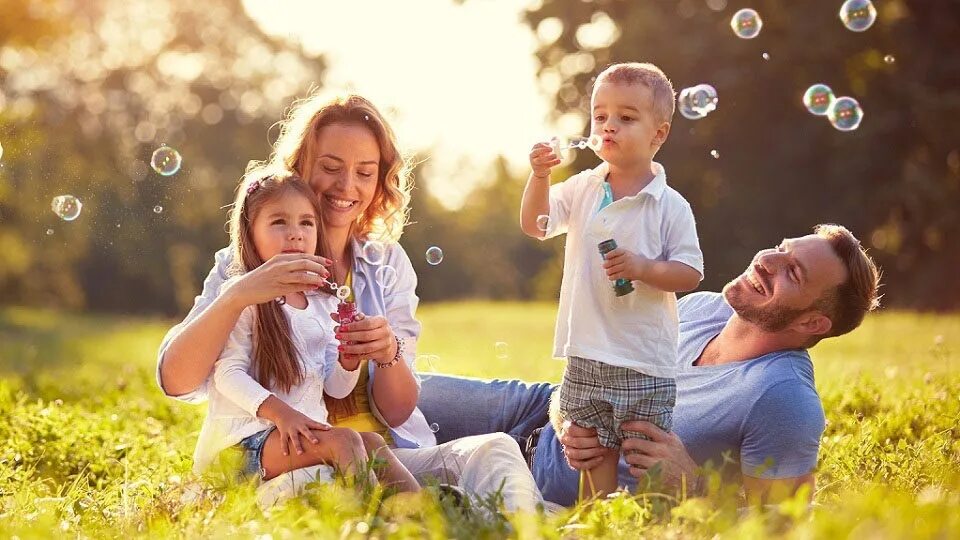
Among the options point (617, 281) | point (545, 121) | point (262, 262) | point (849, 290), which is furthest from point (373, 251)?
point (545, 121)

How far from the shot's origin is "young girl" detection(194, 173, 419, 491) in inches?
128

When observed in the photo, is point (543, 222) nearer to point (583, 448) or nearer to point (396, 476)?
point (583, 448)

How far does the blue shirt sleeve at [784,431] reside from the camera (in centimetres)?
347

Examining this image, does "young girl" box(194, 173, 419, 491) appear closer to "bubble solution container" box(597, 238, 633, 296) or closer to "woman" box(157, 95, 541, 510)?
"woman" box(157, 95, 541, 510)

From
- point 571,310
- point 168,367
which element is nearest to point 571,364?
point 571,310

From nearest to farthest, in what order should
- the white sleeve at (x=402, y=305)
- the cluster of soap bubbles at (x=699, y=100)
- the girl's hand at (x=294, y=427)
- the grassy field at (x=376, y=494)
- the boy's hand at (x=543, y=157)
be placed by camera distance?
the grassy field at (x=376, y=494), the girl's hand at (x=294, y=427), the boy's hand at (x=543, y=157), the white sleeve at (x=402, y=305), the cluster of soap bubbles at (x=699, y=100)

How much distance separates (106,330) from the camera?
15.5 m

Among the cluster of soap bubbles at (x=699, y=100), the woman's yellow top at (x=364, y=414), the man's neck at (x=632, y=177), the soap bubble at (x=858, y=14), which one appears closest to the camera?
the man's neck at (x=632, y=177)

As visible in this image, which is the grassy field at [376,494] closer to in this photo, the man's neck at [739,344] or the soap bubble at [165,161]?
the man's neck at [739,344]

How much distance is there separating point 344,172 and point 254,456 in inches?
39.2

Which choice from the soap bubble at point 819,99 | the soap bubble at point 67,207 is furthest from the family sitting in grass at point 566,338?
the soap bubble at point 819,99

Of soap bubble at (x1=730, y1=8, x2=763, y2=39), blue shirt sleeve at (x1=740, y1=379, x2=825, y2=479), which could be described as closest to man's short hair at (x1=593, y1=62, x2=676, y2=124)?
blue shirt sleeve at (x1=740, y1=379, x2=825, y2=479)

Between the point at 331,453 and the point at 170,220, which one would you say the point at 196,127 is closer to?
the point at 170,220

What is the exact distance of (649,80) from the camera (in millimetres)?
3410
